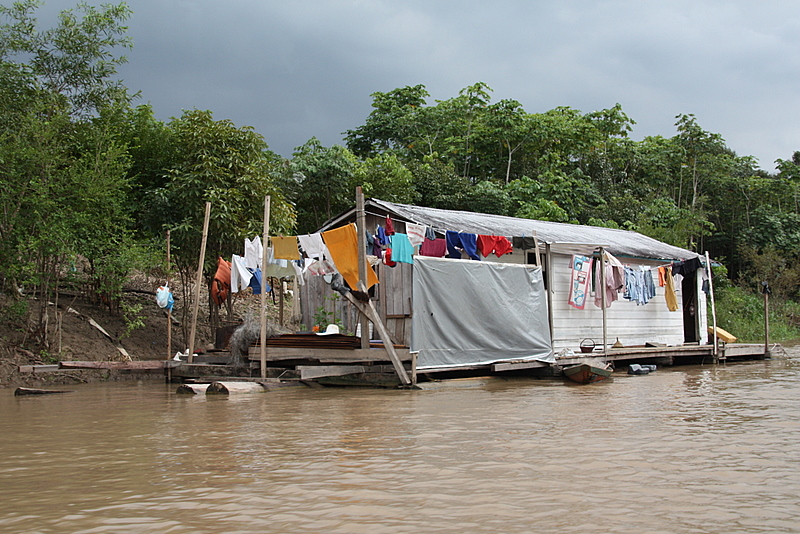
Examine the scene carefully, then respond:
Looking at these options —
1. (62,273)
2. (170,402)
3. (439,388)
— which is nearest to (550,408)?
(439,388)

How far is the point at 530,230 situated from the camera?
1502 centimetres

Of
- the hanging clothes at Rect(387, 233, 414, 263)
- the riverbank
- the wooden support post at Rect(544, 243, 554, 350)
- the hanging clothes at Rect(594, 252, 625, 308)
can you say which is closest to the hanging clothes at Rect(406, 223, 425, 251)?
the hanging clothes at Rect(387, 233, 414, 263)

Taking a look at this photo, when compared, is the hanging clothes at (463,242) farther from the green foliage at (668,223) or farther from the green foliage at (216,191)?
the green foliage at (668,223)

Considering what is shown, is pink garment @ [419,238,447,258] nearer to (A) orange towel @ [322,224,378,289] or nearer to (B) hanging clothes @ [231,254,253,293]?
(A) orange towel @ [322,224,378,289]

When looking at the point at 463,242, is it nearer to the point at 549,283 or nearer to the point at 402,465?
the point at 549,283

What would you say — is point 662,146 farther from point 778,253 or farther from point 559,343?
point 559,343

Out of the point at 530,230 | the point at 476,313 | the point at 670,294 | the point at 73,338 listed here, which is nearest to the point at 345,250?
the point at 476,313

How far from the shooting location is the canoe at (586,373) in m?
11.9

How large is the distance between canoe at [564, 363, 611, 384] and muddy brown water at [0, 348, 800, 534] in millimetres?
2129

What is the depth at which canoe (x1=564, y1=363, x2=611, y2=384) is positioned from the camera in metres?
11.9

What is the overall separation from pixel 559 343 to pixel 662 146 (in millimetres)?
23842

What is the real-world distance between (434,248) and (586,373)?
3.29m

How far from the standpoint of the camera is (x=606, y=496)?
457 cm

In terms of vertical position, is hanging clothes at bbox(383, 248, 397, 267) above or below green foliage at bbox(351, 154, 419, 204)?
below
